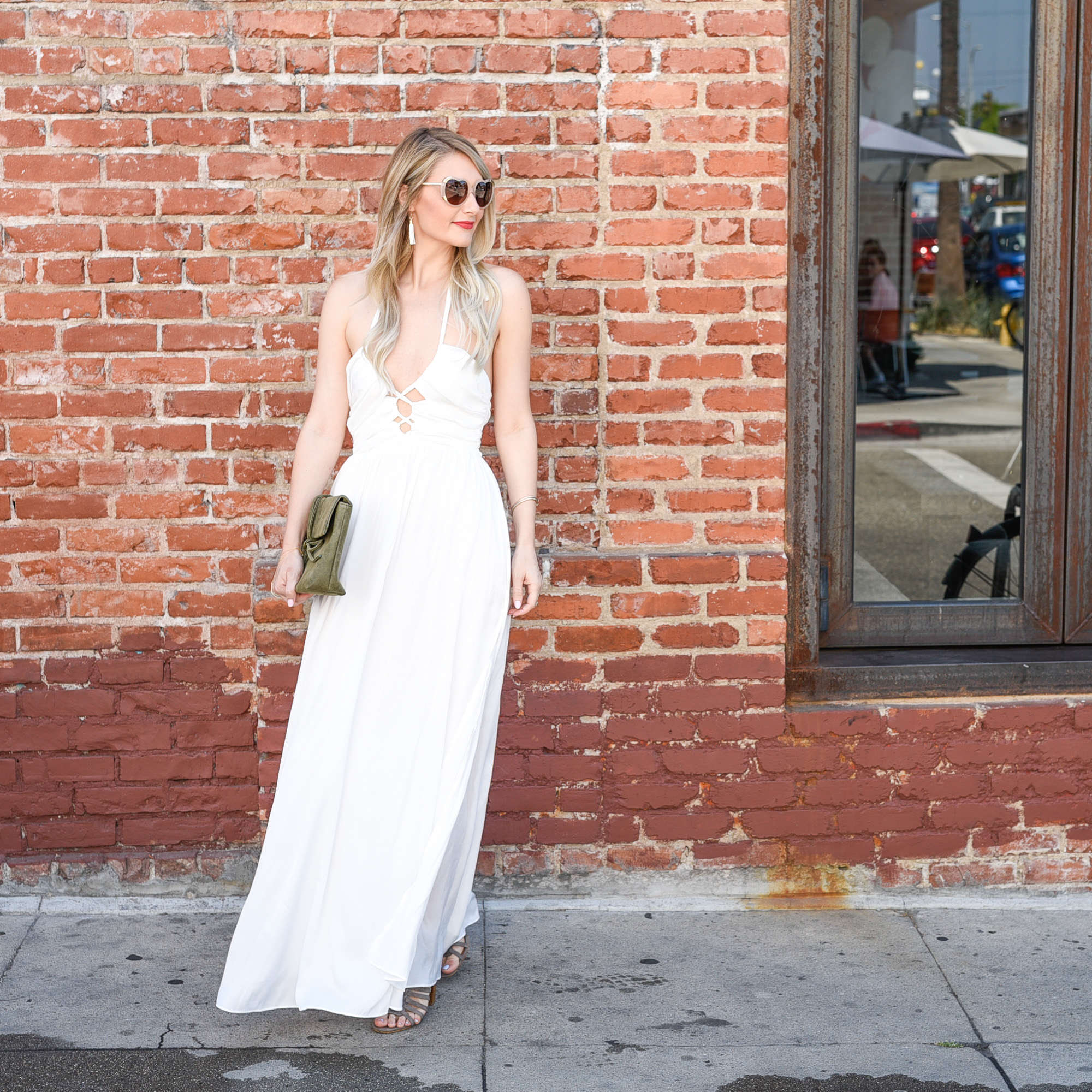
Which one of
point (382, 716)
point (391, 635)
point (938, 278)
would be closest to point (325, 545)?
point (391, 635)

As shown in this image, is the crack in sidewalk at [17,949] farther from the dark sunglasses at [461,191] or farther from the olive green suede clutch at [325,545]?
the dark sunglasses at [461,191]

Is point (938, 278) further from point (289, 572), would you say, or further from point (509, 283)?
point (289, 572)

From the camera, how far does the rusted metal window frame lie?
12.9 ft

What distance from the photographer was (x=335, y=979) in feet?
10.4

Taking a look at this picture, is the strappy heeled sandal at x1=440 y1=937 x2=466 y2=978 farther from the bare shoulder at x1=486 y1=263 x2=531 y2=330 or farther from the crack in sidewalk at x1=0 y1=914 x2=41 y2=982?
the bare shoulder at x1=486 y1=263 x2=531 y2=330

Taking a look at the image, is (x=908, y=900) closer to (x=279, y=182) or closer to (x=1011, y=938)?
(x=1011, y=938)

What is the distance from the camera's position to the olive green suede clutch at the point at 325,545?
119 inches

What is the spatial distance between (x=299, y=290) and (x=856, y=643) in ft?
6.58

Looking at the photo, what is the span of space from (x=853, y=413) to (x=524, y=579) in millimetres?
1373

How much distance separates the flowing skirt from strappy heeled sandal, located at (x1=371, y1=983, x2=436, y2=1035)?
3.0 inches

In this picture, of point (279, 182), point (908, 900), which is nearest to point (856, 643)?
point (908, 900)

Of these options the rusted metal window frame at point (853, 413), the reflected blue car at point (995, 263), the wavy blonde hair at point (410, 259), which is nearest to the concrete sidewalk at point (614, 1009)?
the rusted metal window frame at point (853, 413)

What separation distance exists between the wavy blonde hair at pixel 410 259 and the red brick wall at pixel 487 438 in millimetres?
540

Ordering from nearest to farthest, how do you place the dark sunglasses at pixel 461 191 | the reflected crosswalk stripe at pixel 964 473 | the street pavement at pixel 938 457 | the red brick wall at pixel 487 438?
the dark sunglasses at pixel 461 191 < the red brick wall at pixel 487 438 < the street pavement at pixel 938 457 < the reflected crosswalk stripe at pixel 964 473
